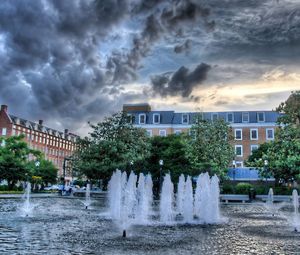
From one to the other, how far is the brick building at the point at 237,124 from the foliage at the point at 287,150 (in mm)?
28872

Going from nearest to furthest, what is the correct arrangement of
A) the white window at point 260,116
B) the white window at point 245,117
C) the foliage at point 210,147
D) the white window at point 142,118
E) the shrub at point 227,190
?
1. the foliage at point 210,147
2. the shrub at point 227,190
3. the white window at point 260,116
4. the white window at point 245,117
5. the white window at point 142,118

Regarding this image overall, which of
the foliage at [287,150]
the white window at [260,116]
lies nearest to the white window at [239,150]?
the white window at [260,116]

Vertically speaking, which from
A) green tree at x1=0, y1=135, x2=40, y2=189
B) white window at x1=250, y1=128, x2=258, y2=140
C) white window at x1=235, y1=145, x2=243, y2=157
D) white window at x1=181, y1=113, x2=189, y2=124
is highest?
white window at x1=181, y1=113, x2=189, y2=124

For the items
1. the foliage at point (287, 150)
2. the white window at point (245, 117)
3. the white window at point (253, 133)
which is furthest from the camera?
the white window at point (245, 117)

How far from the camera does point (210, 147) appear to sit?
45.9 m

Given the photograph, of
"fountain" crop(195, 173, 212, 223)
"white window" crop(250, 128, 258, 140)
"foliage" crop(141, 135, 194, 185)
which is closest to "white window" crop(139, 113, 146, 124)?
"white window" crop(250, 128, 258, 140)

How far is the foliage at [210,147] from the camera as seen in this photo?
44.5 metres

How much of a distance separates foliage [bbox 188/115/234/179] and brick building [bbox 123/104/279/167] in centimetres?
1604

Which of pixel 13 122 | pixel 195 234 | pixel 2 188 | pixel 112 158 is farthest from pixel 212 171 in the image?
pixel 13 122

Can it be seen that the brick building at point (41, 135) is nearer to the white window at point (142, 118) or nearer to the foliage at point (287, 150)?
the white window at point (142, 118)

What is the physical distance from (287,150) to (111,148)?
827 inches

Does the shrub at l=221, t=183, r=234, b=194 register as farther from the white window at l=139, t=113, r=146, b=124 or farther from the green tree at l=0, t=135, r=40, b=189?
the white window at l=139, t=113, r=146, b=124

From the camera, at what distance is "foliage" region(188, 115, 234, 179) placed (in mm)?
44500

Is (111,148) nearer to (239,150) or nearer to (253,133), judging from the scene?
Answer: (239,150)
